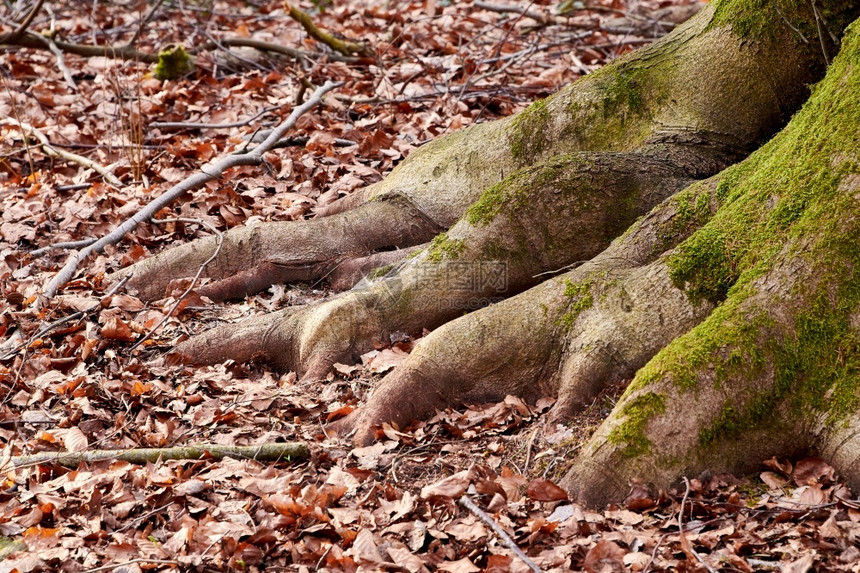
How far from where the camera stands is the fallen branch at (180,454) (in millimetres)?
3734

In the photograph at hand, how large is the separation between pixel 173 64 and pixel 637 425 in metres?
7.02

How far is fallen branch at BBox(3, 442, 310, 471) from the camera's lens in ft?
12.3

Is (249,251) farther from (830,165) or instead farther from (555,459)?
(830,165)

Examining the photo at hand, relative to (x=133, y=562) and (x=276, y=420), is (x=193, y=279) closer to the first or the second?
(x=276, y=420)

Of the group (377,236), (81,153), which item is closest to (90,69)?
(81,153)

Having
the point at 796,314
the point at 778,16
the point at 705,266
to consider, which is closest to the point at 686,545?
the point at 796,314

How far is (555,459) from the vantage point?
3.48m

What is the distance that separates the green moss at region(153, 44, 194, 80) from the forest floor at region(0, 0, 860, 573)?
1.04 ft

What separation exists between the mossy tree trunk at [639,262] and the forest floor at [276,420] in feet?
0.48

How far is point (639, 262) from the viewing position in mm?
3934

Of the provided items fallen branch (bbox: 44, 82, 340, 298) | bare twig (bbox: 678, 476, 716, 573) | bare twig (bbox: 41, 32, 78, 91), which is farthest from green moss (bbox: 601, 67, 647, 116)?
bare twig (bbox: 41, 32, 78, 91)

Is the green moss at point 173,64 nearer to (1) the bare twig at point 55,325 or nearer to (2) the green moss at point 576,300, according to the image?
(1) the bare twig at point 55,325

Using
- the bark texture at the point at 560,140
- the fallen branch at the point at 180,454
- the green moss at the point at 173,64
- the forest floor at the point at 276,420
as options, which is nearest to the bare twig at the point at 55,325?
the forest floor at the point at 276,420

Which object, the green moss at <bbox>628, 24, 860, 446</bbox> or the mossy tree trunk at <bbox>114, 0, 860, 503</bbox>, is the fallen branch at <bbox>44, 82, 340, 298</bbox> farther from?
the green moss at <bbox>628, 24, 860, 446</bbox>
